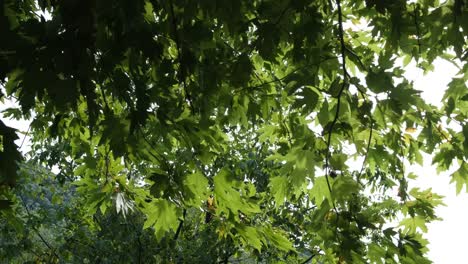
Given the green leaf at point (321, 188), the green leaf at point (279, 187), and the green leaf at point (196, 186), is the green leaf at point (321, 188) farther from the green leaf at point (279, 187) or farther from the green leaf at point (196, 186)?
the green leaf at point (196, 186)

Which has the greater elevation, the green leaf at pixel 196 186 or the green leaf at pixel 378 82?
the green leaf at pixel 378 82

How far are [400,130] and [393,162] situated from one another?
23 cm

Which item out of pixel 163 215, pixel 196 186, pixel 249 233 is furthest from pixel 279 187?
pixel 163 215

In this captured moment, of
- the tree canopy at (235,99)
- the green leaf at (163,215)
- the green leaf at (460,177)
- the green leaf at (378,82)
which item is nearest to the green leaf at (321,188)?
the tree canopy at (235,99)

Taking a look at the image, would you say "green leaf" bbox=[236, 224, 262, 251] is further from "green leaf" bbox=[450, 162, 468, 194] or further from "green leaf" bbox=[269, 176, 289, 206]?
"green leaf" bbox=[450, 162, 468, 194]

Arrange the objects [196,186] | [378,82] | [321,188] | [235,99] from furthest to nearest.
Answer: [235,99], [196,186], [321,188], [378,82]

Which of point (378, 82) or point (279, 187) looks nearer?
point (378, 82)

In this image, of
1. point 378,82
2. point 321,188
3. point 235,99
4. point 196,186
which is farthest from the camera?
point 235,99

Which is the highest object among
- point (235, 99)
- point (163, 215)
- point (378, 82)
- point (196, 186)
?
point (235, 99)

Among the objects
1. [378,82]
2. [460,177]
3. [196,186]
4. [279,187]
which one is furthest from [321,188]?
[460,177]

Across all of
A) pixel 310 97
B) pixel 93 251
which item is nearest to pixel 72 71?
pixel 310 97

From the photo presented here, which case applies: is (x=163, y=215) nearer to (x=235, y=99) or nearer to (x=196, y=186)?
(x=196, y=186)

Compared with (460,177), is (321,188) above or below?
below

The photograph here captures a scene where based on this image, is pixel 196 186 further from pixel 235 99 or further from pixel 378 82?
pixel 378 82
